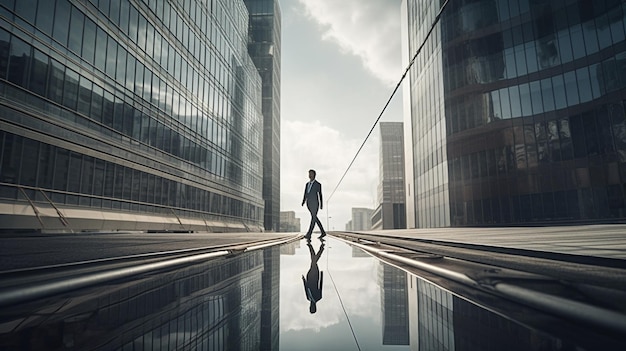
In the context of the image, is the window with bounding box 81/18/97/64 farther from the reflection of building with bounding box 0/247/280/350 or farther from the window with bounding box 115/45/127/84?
the reflection of building with bounding box 0/247/280/350

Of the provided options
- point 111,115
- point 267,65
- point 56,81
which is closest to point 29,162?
point 56,81

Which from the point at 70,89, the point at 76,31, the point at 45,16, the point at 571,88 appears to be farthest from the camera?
the point at 571,88

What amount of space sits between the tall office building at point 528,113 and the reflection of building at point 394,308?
3283 centimetres

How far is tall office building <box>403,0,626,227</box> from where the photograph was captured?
29.2 m

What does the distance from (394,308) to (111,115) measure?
2586cm

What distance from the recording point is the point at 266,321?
1698mm

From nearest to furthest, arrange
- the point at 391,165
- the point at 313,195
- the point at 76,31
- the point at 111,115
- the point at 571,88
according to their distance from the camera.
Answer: the point at 313,195 < the point at 76,31 < the point at 111,115 < the point at 571,88 < the point at 391,165

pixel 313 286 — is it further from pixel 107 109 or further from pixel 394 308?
pixel 107 109

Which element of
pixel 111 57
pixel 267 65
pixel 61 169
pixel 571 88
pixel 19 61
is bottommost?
pixel 61 169

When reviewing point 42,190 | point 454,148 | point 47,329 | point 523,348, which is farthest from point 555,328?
point 454,148

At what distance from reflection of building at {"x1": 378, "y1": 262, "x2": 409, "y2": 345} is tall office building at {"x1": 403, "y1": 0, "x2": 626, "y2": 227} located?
32.8m

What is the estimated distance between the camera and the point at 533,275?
8.04 feet

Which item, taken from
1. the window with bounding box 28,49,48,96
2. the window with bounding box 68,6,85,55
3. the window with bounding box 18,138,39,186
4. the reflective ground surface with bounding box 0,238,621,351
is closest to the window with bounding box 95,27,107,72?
the window with bounding box 68,6,85,55

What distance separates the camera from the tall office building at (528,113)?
29.2m
